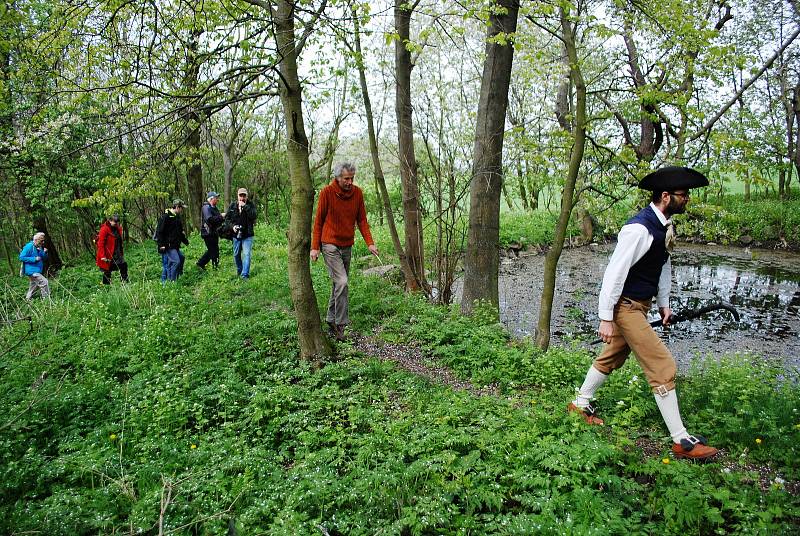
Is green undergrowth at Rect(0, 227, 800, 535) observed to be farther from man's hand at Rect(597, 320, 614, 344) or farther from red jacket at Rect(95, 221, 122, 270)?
red jacket at Rect(95, 221, 122, 270)

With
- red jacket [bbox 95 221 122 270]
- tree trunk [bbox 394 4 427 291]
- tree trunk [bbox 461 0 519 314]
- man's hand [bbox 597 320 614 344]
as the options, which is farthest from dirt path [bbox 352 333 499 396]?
red jacket [bbox 95 221 122 270]

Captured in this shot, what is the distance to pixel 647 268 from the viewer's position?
154 inches

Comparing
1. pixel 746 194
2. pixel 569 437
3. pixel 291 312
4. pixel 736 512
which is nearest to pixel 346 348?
pixel 291 312

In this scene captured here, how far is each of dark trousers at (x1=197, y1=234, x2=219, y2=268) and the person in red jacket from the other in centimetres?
179

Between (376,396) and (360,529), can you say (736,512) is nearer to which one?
(360,529)

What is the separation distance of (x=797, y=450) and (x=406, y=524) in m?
3.09

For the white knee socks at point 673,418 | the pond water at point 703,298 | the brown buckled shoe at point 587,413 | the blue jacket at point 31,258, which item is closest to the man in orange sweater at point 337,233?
the brown buckled shoe at point 587,413

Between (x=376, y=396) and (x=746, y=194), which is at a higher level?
(x=746, y=194)

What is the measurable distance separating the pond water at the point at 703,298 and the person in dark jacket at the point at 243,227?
584cm

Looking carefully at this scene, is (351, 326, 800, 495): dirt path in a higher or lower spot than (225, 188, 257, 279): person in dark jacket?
lower

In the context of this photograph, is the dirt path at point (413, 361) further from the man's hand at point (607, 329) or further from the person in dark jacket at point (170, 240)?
the person in dark jacket at point (170, 240)

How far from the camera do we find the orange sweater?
6293 mm

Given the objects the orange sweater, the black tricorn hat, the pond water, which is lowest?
the pond water

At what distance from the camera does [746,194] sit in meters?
24.0
